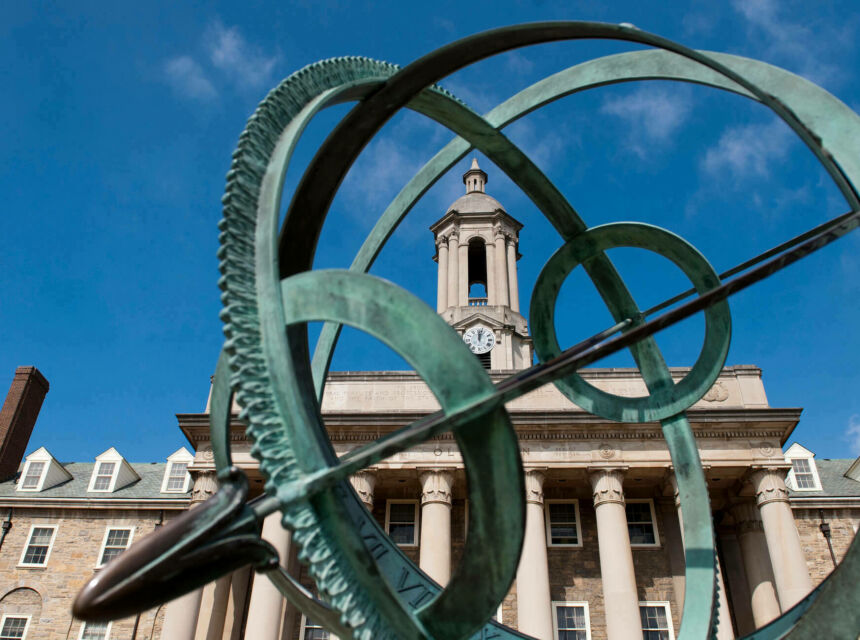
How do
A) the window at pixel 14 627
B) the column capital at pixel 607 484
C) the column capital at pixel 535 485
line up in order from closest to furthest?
1. the column capital at pixel 607 484
2. the column capital at pixel 535 485
3. the window at pixel 14 627

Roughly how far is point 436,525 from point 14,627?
19791 mm

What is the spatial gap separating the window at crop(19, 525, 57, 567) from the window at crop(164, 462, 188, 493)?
5.48 m

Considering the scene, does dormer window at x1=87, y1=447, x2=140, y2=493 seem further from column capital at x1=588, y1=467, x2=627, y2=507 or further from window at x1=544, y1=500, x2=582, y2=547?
column capital at x1=588, y1=467, x2=627, y2=507

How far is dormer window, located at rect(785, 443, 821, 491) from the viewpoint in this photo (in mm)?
35062

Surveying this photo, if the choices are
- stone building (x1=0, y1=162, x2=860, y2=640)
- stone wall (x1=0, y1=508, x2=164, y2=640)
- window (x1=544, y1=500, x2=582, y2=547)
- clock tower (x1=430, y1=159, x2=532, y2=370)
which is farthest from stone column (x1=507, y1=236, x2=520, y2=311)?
stone wall (x1=0, y1=508, x2=164, y2=640)

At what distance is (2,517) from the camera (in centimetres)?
3534

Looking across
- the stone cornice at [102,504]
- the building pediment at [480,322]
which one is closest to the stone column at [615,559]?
the building pediment at [480,322]

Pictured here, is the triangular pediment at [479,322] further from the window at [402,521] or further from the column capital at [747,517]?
the column capital at [747,517]

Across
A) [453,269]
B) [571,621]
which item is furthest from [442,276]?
[571,621]

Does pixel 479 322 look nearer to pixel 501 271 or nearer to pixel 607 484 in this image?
pixel 501 271

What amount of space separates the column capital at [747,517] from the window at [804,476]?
23.7ft

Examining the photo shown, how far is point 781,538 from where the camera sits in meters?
25.5

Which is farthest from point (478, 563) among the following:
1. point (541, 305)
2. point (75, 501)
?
point (75, 501)

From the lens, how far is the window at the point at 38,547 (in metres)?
33.4
